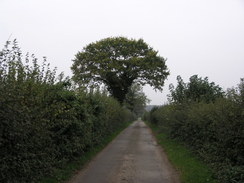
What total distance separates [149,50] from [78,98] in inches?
987

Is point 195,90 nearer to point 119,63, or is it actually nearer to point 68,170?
point 68,170

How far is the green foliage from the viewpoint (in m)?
16.2

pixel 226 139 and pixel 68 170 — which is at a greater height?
pixel 226 139

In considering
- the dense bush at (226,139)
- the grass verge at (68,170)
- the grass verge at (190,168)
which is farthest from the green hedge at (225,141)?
the grass verge at (68,170)

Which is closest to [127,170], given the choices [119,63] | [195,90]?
[195,90]

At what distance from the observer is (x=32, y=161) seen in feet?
19.0

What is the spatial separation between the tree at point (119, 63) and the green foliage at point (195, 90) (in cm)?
1451

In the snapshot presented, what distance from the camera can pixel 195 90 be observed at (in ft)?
55.9

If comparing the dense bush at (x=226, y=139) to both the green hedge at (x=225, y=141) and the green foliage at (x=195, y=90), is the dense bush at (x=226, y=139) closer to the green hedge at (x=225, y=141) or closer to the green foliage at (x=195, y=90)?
the green hedge at (x=225, y=141)

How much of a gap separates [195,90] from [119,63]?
16.7m

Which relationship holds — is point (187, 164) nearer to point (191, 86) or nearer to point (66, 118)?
point (66, 118)

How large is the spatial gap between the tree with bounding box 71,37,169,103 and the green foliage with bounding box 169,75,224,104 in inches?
571

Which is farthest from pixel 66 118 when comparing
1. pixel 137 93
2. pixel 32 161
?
pixel 137 93

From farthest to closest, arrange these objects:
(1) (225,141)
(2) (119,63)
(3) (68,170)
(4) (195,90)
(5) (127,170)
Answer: (2) (119,63), (4) (195,90), (5) (127,170), (3) (68,170), (1) (225,141)
